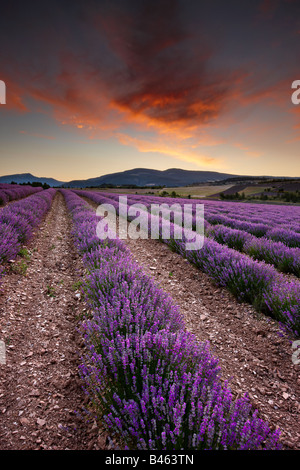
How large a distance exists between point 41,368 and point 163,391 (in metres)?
1.35

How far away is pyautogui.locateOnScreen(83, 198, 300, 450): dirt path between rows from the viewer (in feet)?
5.71

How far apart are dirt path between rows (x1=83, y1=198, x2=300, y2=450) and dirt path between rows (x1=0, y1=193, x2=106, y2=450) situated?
1.36m

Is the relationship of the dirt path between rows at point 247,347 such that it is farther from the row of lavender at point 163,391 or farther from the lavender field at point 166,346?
the row of lavender at point 163,391

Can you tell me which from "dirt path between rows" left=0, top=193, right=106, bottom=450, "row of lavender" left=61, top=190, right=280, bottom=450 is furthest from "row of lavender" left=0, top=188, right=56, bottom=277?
"row of lavender" left=61, top=190, right=280, bottom=450

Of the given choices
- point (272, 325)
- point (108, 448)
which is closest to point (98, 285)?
point (108, 448)

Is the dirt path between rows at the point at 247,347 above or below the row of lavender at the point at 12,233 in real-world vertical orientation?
below

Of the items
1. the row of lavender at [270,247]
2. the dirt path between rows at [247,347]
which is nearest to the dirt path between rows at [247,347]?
the dirt path between rows at [247,347]

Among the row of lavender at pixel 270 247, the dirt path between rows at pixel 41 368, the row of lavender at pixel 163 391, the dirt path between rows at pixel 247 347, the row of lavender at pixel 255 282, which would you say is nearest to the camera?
the row of lavender at pixel 163 391

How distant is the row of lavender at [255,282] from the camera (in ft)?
8.45

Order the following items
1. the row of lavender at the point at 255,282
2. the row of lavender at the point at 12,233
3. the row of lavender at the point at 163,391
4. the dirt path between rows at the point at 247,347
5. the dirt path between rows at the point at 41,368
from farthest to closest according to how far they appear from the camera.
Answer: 1. the row of lavender at the point at 12,233
2. the row of lavender at the point at 255,282
3. the dirt path between rows at the point at 247,347
4. the dirt path between rows at the point at 41,368
5. the row of lavender at the point at 163,391

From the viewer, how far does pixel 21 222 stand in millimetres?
5512

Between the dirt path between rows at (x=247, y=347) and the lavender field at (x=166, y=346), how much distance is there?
0.10 meters
